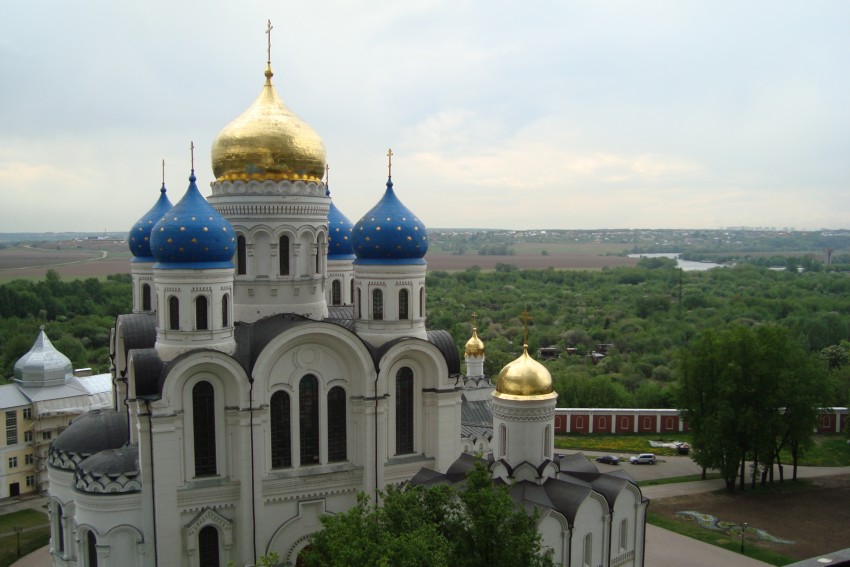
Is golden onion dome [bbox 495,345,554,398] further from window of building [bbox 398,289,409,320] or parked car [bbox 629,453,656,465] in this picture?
parked car [bbox 629,453,656,465]

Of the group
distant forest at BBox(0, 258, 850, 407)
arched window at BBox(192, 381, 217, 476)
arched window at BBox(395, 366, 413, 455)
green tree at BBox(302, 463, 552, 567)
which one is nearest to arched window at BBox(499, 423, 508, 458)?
arched window at BBox(395, 366, 413, 455)

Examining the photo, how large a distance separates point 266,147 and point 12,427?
45.7 ft

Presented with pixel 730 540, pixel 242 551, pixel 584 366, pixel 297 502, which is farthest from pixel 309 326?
pixel 584 366

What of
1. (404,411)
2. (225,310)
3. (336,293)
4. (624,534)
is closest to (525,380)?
(404,411)

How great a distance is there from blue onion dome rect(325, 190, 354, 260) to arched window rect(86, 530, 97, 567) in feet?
31.8

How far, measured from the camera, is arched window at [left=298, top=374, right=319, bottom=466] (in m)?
16.2

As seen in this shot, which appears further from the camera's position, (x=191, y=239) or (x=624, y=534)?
(x=624, y=534)

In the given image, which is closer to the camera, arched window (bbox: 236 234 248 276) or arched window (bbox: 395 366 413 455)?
arched window (bbox: 236 234 248 276)

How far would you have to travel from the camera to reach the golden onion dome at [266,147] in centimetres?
1698

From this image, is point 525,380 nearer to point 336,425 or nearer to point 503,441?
point 503,441

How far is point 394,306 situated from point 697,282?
98.8m

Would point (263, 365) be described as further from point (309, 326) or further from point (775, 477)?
point (775, 477)

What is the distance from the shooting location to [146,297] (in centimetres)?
1953

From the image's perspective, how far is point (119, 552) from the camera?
1467 centimetres
